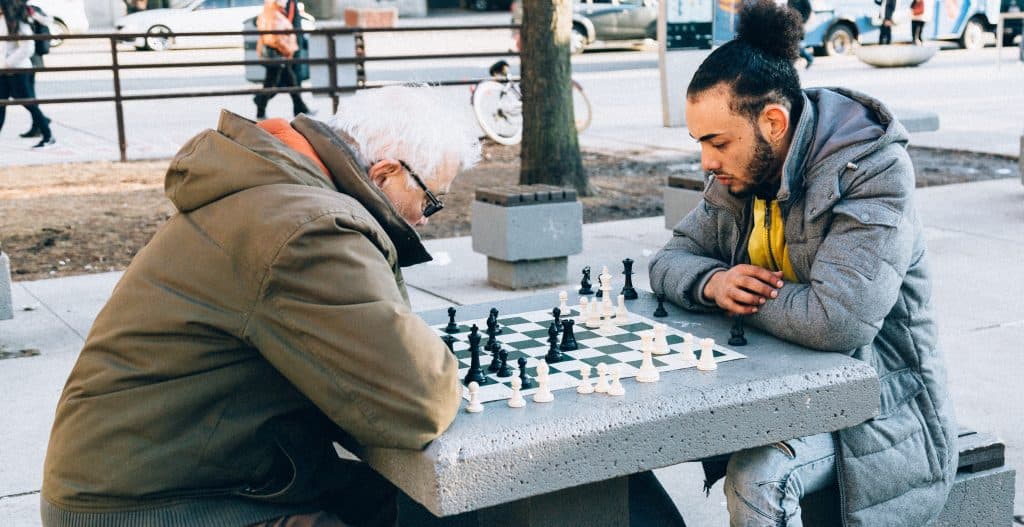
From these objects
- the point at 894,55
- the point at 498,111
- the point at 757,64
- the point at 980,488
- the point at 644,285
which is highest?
the point at 757,64

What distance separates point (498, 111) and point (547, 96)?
3398 mm

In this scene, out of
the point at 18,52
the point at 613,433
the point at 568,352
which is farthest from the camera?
the point at 18,52

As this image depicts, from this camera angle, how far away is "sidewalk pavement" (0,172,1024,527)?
4.18 m

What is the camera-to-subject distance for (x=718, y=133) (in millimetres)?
2865

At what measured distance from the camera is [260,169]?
241 centimetres

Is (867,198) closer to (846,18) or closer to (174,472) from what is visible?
(174,472)

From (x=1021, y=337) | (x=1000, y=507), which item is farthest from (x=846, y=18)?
(x=1000, y=507)

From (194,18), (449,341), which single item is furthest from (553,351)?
(194,18)

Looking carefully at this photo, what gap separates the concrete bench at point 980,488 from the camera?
315 centimetres

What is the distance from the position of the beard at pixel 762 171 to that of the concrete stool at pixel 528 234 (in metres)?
3.68

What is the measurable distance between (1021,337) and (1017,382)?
71cm

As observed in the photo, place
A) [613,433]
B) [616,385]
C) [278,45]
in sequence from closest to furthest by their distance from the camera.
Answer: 1. [613,433]
2. [616,385]
3. [278,45]

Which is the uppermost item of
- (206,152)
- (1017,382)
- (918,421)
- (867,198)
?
(206,152)

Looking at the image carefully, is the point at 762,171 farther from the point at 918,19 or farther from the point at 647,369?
the point at 918,19
